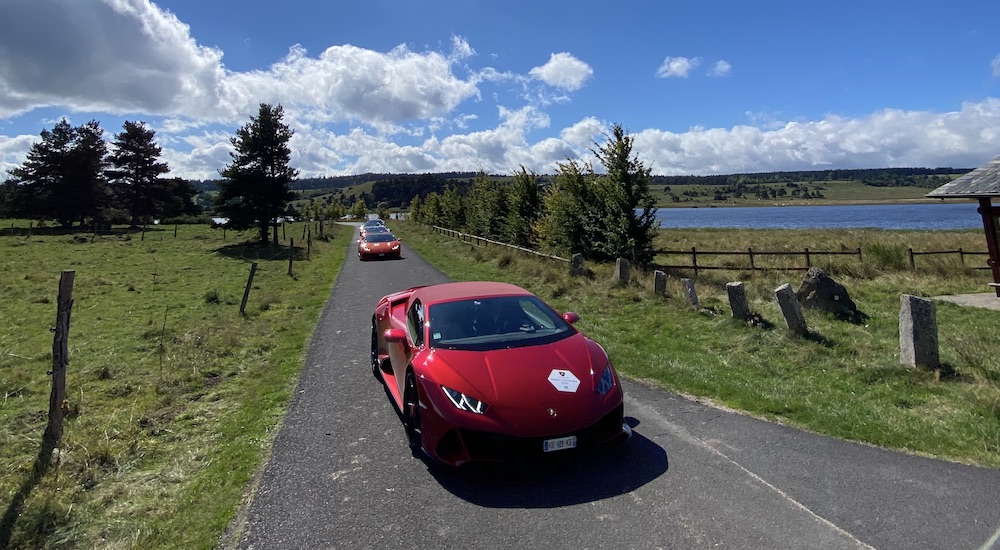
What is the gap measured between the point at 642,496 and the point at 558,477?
65cm

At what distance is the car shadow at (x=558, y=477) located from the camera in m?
3.89

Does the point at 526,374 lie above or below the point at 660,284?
above

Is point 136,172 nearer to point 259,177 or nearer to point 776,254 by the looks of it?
point 259,177

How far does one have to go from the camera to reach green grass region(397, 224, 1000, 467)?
16.4 feet

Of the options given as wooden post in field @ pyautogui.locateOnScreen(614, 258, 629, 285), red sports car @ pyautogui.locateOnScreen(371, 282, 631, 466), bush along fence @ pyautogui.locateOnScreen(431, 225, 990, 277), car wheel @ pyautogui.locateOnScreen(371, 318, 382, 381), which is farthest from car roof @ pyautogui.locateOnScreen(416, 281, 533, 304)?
bush along fence @ pyautogui.locateOnScreen(431, 225, 990, 277)

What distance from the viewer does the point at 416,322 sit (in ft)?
18.7

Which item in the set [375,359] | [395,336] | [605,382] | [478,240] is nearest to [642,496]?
[605,382]

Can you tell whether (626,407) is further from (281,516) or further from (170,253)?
(170,253)

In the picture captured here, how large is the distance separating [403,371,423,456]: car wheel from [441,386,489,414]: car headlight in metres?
0.46

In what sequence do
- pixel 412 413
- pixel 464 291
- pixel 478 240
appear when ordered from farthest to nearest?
pixel 478 240
pixel 464 291
pixel 412 413

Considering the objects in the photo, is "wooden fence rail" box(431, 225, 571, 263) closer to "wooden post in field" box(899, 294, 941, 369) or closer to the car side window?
"wooden post in field" box(899, 294, 941, 369)

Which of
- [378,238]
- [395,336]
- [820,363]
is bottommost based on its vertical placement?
[820,363]

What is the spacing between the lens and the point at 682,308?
10812mm

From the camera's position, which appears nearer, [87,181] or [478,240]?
[478,240]
